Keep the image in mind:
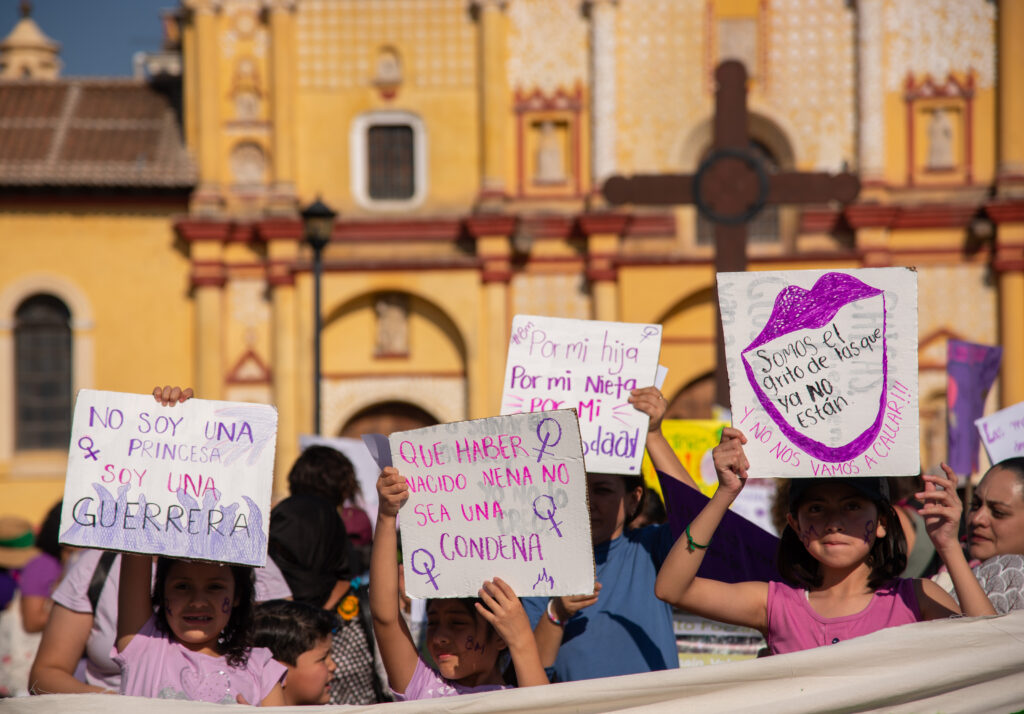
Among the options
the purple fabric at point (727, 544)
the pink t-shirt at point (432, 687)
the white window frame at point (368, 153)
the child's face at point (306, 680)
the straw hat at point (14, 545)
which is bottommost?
the straw hat at point (14, 545)

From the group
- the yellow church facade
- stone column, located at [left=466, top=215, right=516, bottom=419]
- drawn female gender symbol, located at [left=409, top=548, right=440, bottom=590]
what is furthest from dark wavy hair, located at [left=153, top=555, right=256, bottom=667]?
stone column, located at [left=466, top=215, right=516, bottom=419]

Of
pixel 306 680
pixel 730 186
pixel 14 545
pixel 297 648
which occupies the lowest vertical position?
pixel 14 545

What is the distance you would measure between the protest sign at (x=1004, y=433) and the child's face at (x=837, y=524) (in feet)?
6.55

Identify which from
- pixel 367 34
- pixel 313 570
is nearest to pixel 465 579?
pixel 313 570

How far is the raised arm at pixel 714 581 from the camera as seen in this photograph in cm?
384

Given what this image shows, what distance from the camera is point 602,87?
2072cm

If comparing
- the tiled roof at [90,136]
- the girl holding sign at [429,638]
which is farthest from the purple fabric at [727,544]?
the tiled roof at [90,136]

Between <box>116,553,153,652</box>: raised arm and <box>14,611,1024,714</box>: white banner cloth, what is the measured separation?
967mm

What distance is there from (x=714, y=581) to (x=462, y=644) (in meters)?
0.80

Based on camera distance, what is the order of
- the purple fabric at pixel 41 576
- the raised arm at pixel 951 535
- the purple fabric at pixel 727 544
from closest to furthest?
the raised arm at pixel 951 535
the purple fabric at pixel 727 544
the purple fabric at pixel 41 576

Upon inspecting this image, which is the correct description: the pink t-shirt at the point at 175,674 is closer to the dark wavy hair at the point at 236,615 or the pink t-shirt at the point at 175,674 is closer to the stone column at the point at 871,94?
the dark wavy hair at the point at 236,615

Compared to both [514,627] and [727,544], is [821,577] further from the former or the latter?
[514,627]

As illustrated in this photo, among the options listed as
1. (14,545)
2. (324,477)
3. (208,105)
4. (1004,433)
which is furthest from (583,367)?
(208,105)

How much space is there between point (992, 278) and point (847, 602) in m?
17.5
